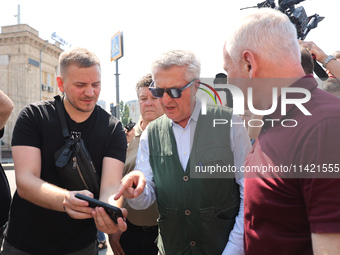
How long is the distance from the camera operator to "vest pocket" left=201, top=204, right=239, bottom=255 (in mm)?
2065

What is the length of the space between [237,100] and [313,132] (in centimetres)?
57

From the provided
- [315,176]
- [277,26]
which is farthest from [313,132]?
[277,26]

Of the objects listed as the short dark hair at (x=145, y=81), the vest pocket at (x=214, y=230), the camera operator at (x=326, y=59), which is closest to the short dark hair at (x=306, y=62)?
the camera operator at (x=326, y=59)

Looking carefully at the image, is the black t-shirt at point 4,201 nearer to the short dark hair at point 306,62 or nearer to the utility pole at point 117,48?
the short dark hair at point 306,62

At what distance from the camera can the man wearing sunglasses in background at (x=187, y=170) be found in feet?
6.01

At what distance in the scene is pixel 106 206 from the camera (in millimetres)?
1629

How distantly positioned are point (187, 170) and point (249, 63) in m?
0.85

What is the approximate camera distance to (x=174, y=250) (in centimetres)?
191

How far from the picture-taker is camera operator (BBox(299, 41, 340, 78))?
301 cm

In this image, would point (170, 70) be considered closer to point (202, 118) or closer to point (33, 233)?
point (202, 118)

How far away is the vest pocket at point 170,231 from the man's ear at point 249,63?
1.01 m

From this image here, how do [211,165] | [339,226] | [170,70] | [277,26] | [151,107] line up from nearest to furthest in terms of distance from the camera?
[339,226] < [277,26] < [211,165] < [170,70] < [151,107]

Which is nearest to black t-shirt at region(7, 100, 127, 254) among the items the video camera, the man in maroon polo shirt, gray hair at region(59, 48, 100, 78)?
gray hair at region(59, 48, 100, 78)

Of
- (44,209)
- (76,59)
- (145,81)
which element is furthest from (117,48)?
(44,209)
